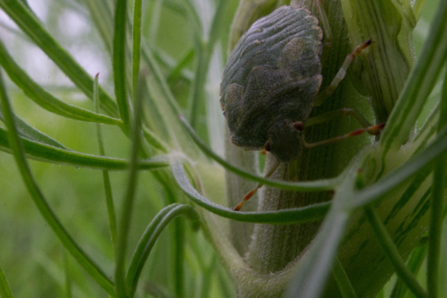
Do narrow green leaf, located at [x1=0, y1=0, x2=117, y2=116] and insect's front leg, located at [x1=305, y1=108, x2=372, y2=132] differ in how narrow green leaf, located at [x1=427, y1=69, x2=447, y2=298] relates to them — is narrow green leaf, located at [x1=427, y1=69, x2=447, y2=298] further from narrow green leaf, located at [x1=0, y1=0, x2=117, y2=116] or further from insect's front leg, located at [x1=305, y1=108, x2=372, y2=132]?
narrow green leaf, located at [x1=0, y1=0, x2=117, y2=116]

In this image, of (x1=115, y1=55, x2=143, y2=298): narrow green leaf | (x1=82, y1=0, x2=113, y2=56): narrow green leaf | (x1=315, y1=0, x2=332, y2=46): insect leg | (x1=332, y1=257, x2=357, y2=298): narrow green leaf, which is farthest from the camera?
(x1=82, y1=0, x2=113, y2=56): narrow green leaf

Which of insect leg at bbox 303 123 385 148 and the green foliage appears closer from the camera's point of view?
the green foliage

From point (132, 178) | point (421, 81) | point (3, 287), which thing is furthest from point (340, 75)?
point (3, 287)

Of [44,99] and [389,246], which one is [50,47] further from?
[389,246]

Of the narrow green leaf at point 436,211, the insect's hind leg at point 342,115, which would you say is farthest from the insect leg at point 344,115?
the narrow green leaf at point 436,211

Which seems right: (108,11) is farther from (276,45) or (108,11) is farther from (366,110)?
(366,110)

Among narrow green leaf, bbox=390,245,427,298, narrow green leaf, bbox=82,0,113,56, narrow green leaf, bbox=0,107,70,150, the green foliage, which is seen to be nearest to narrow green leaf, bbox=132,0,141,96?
the green foliage

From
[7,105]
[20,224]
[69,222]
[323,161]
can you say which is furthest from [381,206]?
[20,224]
